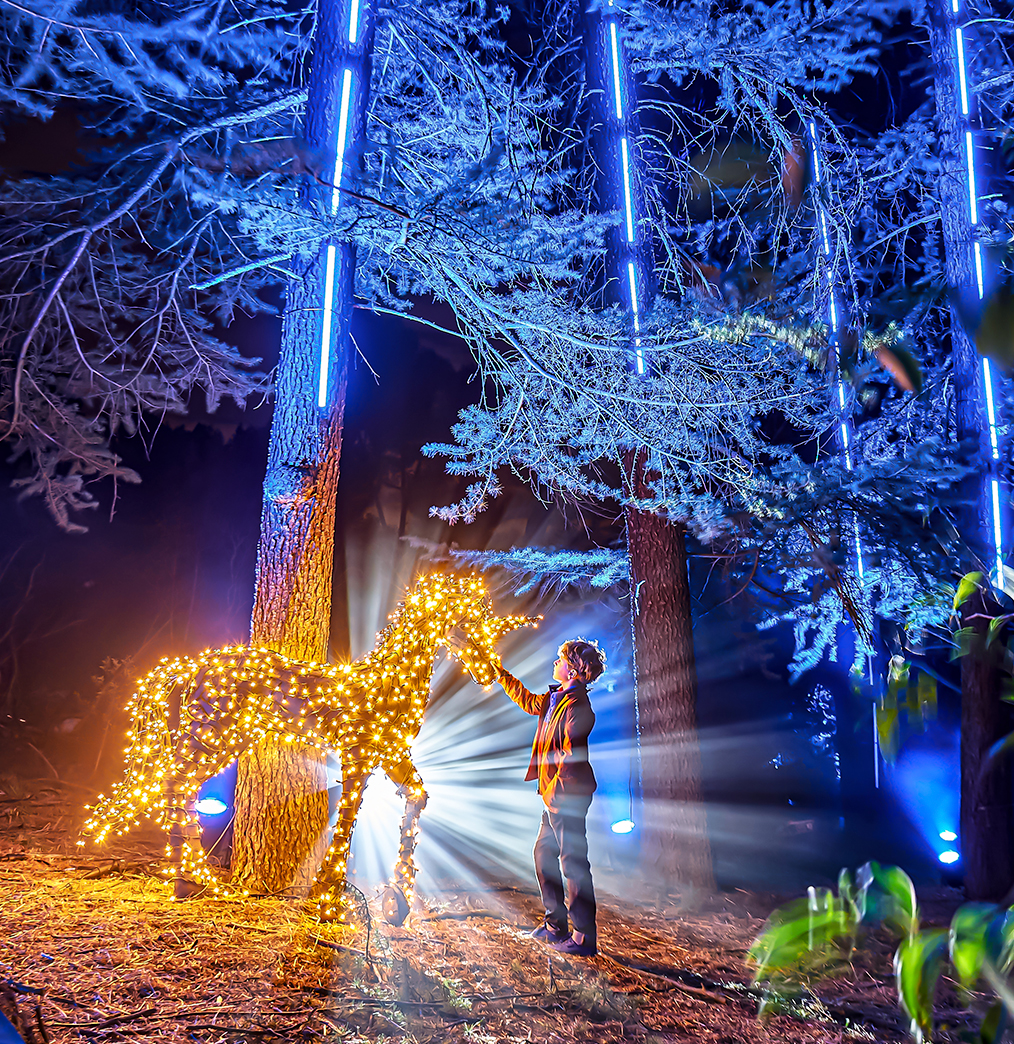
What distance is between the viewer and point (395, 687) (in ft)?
15.0

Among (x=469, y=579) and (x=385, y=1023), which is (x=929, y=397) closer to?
(x=469, y=579)

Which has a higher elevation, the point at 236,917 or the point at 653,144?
the point at 653,144

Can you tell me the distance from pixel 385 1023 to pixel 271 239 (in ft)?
14.7

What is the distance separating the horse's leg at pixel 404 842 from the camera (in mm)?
4418

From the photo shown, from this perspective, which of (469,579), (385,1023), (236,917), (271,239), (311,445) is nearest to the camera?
(385,1023)

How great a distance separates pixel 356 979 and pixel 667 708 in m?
3.83

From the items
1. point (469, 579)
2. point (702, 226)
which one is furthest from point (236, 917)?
point (702, 226)

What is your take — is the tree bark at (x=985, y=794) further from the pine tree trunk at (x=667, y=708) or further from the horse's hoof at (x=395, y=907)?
the horse's hoof at (x=395, y=907)

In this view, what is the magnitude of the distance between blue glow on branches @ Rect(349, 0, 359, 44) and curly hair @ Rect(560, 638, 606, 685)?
4940mm

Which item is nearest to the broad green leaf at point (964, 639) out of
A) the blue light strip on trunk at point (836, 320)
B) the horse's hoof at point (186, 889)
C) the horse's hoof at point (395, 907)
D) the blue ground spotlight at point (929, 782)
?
the blue light strip on trunk at point (836, 320)

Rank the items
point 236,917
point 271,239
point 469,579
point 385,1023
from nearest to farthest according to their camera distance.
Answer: point 385,1023, point 236,917, point 271,239, point 469,579

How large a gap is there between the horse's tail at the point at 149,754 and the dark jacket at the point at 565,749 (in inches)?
84.0

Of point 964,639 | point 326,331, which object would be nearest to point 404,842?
point 326,331

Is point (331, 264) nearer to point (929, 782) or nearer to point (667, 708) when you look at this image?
point (667, 708)
